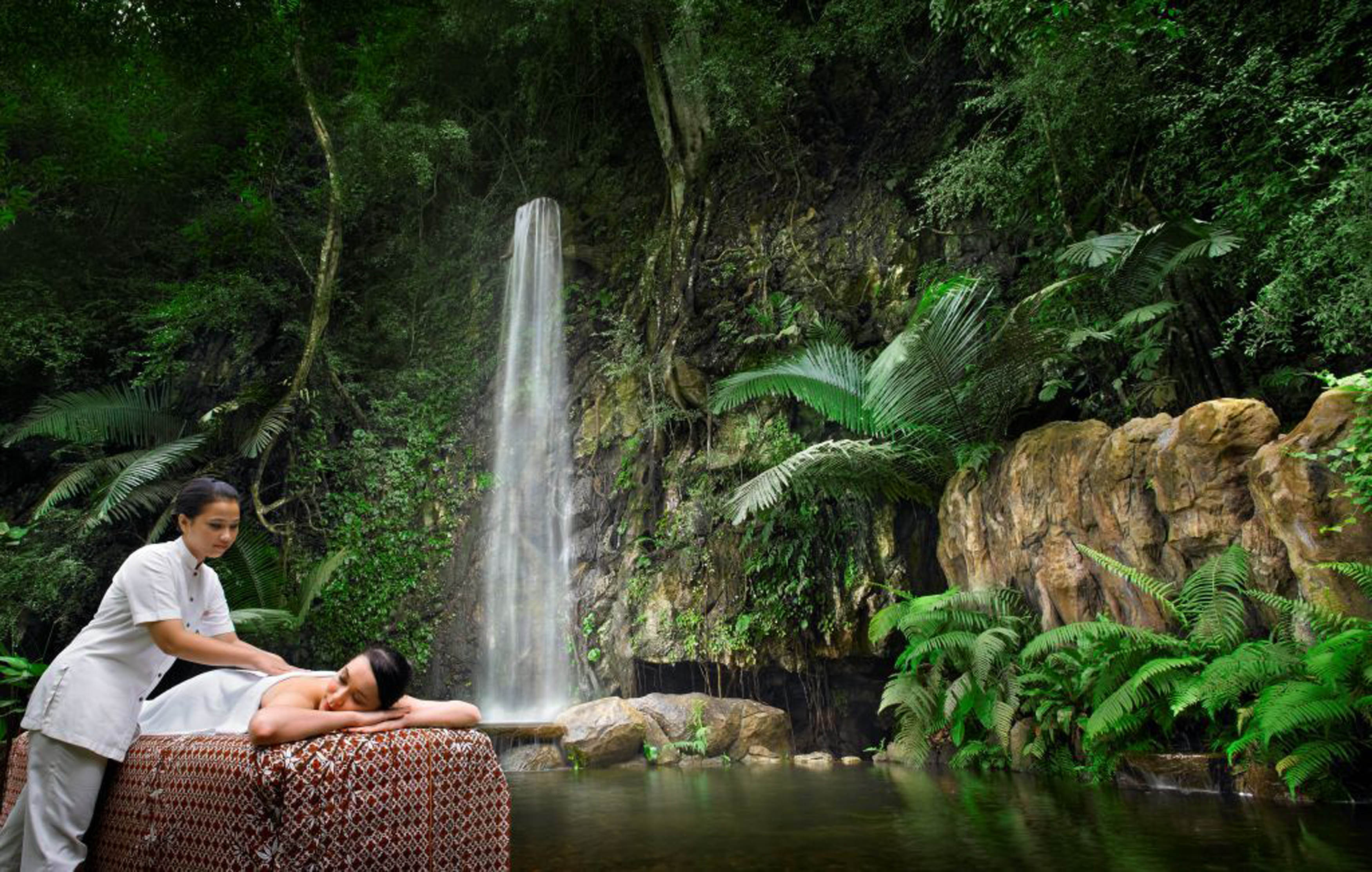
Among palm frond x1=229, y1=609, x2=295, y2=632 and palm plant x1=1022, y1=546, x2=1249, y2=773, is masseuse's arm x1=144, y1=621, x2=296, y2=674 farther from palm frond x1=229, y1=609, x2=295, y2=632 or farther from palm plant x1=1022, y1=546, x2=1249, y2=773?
palm frond x1=229, y1=609, x2=295, y2=632

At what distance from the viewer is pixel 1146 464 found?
5.15 m

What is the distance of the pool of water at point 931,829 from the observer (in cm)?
270

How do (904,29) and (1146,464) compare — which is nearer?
(1146,464)

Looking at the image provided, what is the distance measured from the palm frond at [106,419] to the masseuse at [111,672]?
29.7 ft

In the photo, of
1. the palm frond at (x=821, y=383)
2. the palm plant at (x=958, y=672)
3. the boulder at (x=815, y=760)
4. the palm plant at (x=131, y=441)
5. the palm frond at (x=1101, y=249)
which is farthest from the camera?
the palm plant at (x=131, y=441)

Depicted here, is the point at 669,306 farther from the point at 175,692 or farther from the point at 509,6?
the point at 175,692

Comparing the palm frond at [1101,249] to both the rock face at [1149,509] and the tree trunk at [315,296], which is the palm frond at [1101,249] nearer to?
the rock face at [1149,509]

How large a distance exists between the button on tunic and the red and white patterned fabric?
0.39ft

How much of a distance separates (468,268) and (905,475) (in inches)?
322

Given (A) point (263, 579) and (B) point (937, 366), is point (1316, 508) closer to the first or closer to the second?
(B) point (937, 366)

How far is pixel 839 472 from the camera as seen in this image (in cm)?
684

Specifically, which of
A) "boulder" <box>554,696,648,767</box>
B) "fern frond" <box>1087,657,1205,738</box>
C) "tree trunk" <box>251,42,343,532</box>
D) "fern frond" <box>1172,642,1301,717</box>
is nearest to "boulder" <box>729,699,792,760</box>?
"boulder" <box>554,696,648,767</box>

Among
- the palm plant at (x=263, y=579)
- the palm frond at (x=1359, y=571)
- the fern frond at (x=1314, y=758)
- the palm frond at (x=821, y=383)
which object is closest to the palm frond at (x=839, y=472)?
the palm frond at (x=821, y=383)

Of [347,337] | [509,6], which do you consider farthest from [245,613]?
[509,6]
